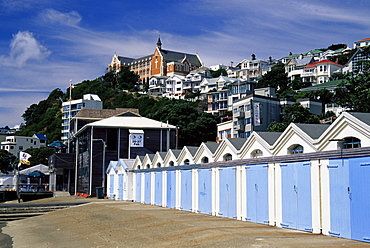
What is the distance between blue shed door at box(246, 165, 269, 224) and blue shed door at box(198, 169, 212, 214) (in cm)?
444

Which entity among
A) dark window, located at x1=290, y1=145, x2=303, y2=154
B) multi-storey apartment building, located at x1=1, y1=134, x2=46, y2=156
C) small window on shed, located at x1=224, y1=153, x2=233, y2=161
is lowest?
small window on shed, located at x1=224, y1=153, x2=233, y2=161

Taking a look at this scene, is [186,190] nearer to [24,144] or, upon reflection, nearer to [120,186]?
[120,186]

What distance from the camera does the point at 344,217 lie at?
15.6 metres

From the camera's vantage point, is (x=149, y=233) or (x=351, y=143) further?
(x=149, y=233)

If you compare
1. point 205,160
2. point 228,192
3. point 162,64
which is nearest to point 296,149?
point 228,192

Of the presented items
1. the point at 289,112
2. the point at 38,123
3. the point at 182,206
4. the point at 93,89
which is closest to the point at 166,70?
the point at 93,89

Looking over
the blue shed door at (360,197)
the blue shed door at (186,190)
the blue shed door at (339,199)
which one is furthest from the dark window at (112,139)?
the blue shed door at (360,197)

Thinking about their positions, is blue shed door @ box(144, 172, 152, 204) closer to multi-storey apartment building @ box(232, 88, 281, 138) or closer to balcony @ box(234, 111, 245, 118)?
multi-storey apartment building @ box(232, 88, 281, 138)

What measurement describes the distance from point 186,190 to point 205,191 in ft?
9.75

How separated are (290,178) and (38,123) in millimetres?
150691

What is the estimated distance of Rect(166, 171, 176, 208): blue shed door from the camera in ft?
102

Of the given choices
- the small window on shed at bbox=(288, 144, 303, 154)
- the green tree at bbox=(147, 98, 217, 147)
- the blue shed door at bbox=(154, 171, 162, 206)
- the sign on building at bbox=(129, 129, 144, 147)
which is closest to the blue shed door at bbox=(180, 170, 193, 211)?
the blue shed door at bbox=(154, 171, 162, 206)

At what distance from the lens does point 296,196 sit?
18250mm

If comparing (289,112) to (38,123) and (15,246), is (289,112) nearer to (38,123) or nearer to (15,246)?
(15,246)
